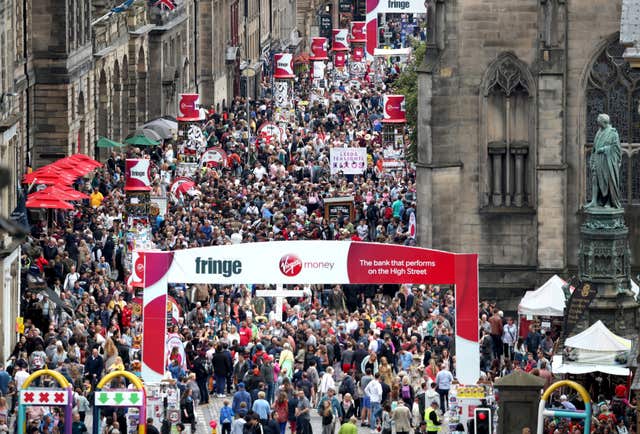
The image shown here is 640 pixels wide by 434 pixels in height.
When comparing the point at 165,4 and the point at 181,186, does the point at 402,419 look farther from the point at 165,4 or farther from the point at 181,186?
the point at 165,4

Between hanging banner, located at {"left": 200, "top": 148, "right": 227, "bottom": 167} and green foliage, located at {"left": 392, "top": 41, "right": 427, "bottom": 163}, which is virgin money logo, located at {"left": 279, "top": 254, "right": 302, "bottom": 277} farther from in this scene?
green foliage, located at {"left": 392, "top": 41, "right": 427, "bottom": 163}

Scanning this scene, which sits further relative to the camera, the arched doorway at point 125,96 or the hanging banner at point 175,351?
the arched doorway at point 125,96

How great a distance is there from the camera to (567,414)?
42.1 meters

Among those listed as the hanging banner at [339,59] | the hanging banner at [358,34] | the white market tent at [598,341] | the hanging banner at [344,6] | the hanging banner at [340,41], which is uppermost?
the hanging banner at [344,6]

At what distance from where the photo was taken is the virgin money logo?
4764 centimetres

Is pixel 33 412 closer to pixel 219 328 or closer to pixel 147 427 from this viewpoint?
pixel 147 427

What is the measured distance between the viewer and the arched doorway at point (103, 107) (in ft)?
288

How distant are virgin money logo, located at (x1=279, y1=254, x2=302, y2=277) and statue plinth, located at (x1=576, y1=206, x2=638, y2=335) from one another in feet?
19.7

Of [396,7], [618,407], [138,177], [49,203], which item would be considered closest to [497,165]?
[49,203]

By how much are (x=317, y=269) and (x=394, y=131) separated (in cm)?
4174

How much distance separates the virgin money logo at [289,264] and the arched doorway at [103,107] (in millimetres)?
40237

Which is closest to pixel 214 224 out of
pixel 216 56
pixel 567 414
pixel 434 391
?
pixel 434 391

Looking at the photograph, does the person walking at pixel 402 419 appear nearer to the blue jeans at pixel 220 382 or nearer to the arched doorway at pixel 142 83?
the blue jeans at pixel 220 382

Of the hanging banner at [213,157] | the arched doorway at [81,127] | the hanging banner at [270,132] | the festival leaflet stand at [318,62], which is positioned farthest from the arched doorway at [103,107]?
the festival leaflet stand at [318,62]
